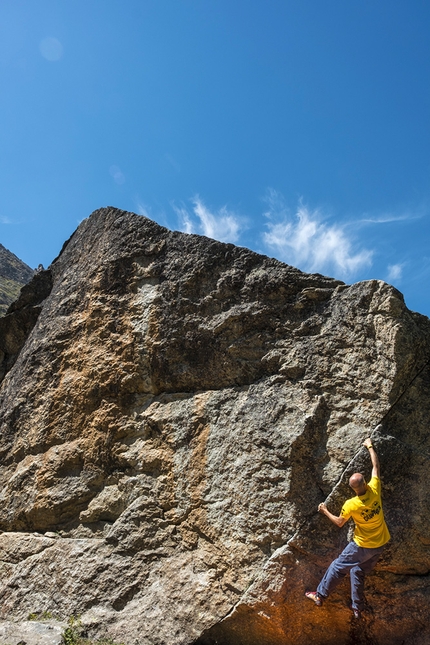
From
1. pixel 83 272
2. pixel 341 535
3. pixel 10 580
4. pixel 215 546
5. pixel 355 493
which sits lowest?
pixel 10 580

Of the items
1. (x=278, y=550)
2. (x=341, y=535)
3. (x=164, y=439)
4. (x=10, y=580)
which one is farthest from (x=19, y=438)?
(x=341, y=535)

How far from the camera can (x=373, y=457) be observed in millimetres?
6340

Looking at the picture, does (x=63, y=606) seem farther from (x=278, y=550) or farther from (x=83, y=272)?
(x=83, y=272)

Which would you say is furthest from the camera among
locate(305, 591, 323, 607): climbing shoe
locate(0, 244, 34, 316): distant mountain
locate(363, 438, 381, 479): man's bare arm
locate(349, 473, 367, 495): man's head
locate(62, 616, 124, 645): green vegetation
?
locate(0, 244, 34, 316): distant mountain

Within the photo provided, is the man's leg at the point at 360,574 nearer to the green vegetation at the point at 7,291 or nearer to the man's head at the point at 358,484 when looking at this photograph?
the man's head at the point at 358,484

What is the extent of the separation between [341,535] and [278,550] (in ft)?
2.69

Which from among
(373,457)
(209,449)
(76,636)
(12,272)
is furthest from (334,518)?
(12,272)

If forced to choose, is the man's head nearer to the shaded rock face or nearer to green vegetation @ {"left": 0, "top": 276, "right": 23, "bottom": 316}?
the shaded rock face

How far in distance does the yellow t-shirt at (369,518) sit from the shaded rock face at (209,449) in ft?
1.51

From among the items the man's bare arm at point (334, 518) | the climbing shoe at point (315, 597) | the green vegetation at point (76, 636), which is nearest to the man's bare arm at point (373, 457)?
the man's bare arm at point (334, 518)

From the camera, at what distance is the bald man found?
600 cm

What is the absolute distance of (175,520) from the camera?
7.34 metres

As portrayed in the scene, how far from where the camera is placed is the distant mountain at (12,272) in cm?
5328

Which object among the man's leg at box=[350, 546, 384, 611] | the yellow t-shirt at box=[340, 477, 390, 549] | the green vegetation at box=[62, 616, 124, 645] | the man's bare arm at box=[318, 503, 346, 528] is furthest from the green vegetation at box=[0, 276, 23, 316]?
the man's leg at box=[350, 546, 384, 611]
